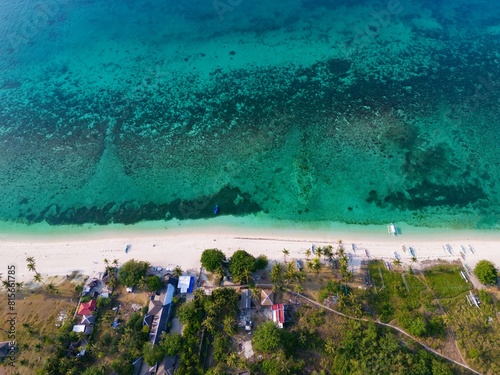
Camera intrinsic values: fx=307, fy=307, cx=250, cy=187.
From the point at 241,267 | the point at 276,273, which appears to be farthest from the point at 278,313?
the point at 241,267

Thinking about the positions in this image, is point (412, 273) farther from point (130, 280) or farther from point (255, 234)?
point (130, 280)

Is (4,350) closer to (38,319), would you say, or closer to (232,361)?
Answer: (38,319)

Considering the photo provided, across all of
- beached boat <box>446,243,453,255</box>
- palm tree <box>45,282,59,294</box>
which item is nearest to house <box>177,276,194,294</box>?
palm tree <box>45,282,59,294</box>

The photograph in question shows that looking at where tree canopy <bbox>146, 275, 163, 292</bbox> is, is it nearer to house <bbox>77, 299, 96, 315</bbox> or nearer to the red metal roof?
house <bbox>77, 299, 96, 315</bbox>

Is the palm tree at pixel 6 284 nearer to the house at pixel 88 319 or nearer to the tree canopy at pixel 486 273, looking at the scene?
the house at pixel 88 319

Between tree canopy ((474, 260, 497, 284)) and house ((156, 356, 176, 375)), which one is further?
tree canopy ((474, 260, 497, 284))

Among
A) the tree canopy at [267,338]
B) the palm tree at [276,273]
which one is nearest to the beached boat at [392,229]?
the palm tree at [276,273]
